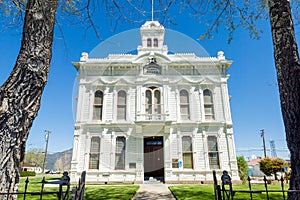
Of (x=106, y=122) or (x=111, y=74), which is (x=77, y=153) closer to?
(x=106, y=122)

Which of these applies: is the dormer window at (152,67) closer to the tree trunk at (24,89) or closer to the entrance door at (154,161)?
the entrance door at (154,161)

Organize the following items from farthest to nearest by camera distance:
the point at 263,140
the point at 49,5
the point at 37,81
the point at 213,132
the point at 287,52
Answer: the point at 263,140 → the point at 213,132 → the point at 287,52 → the point at 49,5 → the point at 37,81

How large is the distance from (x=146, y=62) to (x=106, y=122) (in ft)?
16.3

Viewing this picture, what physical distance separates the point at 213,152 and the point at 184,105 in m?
3.54

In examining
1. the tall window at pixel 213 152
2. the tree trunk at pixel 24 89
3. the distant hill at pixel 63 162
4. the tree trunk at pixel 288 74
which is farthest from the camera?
the distant hill at pixel 63 162

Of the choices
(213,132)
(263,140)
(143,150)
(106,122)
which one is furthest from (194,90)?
(263,140)

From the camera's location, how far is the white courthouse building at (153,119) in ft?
40.7

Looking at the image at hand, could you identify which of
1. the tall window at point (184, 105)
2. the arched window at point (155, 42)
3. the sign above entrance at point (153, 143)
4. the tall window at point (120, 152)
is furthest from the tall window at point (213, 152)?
the arched window at point (155, 42)

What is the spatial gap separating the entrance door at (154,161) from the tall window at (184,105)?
2577 millimetres

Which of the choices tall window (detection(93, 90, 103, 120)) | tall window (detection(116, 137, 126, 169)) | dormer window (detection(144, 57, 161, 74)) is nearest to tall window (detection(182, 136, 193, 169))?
tall window (detection(116, 137, 126, 169))

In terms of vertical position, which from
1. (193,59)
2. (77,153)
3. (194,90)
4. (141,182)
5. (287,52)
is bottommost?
(141,182)

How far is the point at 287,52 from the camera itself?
128 inches

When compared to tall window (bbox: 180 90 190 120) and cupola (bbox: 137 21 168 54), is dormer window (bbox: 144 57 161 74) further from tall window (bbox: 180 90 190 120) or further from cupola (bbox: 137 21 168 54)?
tall window (bbox: 180 90 190 120)

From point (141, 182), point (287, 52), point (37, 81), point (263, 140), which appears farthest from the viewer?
point (263, 140)
